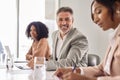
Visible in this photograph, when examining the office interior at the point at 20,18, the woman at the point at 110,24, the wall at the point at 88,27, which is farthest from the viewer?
the office interior at the point at 20,18

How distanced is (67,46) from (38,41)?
2.95 ft

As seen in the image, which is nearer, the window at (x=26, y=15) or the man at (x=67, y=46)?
the man at (x=67, y=46)

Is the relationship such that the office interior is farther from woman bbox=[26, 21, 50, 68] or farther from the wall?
woman bbox=[26, 21, 50, 68]

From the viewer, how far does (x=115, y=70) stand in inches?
60.6

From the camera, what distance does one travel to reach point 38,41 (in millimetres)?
3303

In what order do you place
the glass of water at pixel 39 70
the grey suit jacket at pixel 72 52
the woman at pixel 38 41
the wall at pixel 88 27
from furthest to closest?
1. the wall at pixel 88 27
2. the woman at pixel 38 41
3. the grey suit jacket at pixel 72 52
4. the glass of water at pixel 39 70

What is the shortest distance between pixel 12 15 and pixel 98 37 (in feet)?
5.67

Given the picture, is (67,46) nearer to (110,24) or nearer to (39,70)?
(39,70)

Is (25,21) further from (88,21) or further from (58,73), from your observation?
(58,73)

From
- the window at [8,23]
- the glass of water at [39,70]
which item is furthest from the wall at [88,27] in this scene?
the glass of water at [39,70]

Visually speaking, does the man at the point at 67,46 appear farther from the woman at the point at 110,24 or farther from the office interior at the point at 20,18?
the office interior at the point at 20,18

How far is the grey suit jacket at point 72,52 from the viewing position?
7.77ft

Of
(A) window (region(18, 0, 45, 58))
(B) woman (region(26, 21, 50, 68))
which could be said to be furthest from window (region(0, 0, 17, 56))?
(B) woman (region(26, 21, 50, 68))

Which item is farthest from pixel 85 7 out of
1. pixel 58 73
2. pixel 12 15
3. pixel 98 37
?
pixel 58 73
